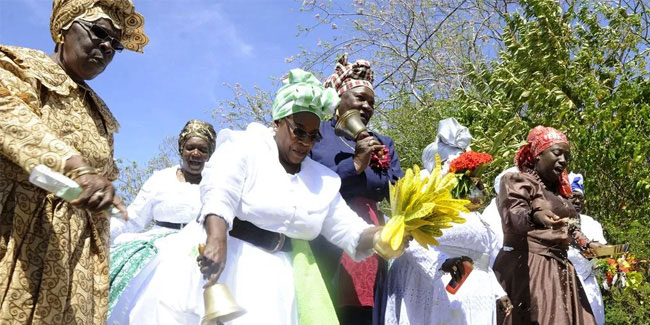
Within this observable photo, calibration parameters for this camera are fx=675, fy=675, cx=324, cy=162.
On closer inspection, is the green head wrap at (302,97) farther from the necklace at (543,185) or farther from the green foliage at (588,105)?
the green foliage at (588,105)

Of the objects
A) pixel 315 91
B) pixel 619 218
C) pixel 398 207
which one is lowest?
pixel 398 207

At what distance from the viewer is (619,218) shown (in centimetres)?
845

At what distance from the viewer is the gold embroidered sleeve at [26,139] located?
98.4 inches

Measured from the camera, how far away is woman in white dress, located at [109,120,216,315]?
18.5ft

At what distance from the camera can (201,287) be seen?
11.0 feet

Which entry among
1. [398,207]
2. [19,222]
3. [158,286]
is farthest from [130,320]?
[398,207]

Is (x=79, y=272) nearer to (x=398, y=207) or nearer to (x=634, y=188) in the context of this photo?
(x=398, y=207)

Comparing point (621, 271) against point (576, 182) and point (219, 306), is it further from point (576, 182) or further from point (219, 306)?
point (219, 306)

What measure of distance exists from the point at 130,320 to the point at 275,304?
1.13 metres

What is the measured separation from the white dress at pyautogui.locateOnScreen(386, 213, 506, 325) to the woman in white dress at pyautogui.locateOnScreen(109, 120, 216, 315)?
1717 millimetres

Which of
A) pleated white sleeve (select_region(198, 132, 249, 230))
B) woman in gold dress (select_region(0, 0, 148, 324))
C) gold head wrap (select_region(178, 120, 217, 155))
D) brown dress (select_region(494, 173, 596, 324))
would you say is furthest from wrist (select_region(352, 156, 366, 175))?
gold head wrap (select_region(178, 120, 217, 155))

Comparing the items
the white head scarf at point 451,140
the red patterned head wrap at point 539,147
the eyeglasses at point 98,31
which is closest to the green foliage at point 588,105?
the red patterned head wrap at point 539,147

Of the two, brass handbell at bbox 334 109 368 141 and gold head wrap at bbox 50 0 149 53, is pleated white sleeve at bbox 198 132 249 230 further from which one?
brass handbell at bbox 334 109 368 141

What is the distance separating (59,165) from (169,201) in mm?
3521
